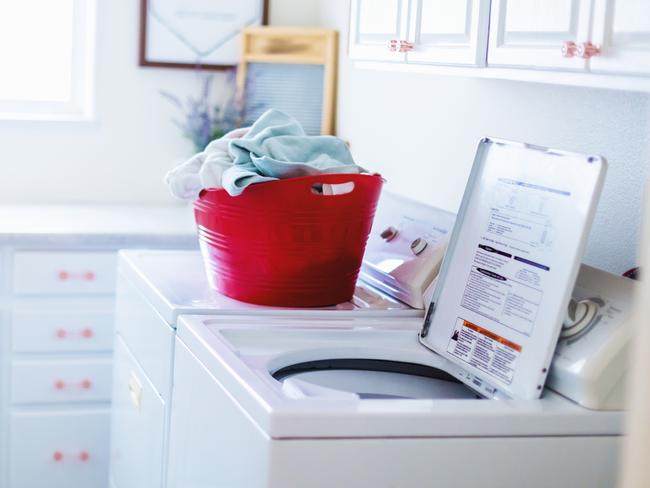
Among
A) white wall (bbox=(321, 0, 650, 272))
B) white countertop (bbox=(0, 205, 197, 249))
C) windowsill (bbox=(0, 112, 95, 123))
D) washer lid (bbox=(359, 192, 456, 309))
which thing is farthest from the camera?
windowsill (bbox=(0, 112, 95, 123))

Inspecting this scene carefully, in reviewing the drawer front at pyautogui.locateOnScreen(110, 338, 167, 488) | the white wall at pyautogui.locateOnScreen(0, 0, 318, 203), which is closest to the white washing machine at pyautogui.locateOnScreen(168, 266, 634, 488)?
the drawer front at pyautogui.locateOnScreen(110, 338, 167, 488)

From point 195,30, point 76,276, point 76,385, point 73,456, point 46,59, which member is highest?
point 195,30

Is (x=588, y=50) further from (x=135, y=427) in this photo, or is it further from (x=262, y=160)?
(x=135, y=427)

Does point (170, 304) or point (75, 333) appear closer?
point (170, 304)

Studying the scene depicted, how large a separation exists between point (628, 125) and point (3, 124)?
234 centimetres

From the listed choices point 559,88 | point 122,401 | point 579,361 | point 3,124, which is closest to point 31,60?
point 3,124

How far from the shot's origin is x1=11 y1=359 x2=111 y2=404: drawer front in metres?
3.09

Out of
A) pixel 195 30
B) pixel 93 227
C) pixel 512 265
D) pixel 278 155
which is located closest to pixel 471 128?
pixel 278 155

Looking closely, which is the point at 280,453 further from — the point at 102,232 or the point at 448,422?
the point at 102,232

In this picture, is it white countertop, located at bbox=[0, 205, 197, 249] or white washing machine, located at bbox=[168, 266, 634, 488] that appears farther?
white countertop, located at bbox=[0, 205, 197, 249]

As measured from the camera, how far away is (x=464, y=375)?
181cm

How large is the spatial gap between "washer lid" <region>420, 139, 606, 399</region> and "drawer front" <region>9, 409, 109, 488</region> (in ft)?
5.08

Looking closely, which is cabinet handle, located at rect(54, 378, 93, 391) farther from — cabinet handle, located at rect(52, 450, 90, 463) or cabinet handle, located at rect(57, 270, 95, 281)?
cabinet handle, located at rect(57, 270, 95, 281)

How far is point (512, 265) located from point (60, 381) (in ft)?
5.93
